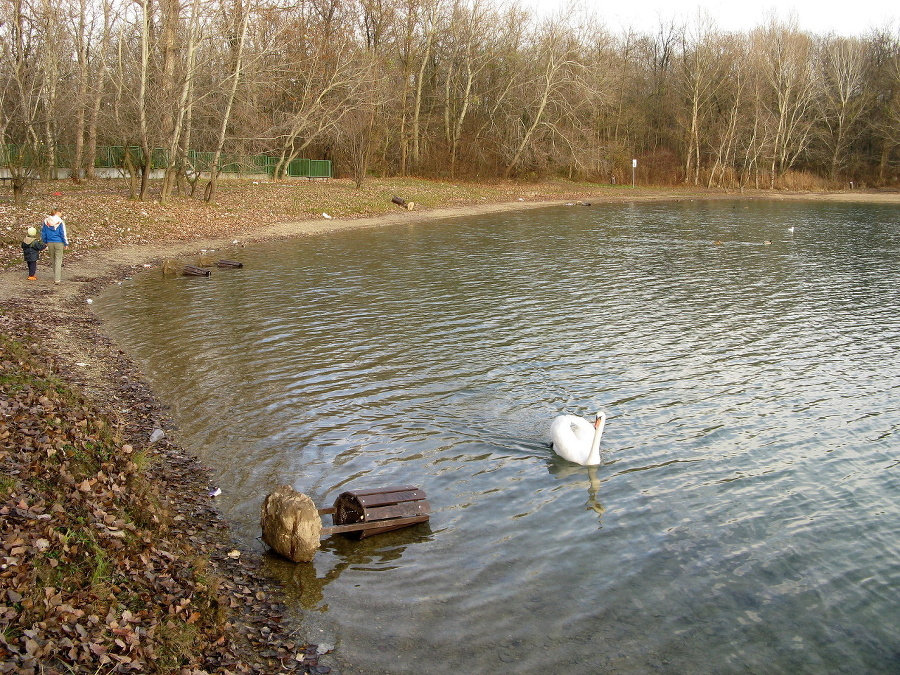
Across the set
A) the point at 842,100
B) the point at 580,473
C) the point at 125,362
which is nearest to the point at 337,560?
the point at 580,473

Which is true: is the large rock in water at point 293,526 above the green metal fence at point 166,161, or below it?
below

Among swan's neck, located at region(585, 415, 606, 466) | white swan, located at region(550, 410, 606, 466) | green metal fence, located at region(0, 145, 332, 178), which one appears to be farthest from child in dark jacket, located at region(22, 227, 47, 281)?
swan's neck, located at region(585, 415, 606, 466)

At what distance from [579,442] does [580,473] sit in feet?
1.55

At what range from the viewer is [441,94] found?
230 ft

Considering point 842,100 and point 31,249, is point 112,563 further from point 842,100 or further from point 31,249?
point 842,100

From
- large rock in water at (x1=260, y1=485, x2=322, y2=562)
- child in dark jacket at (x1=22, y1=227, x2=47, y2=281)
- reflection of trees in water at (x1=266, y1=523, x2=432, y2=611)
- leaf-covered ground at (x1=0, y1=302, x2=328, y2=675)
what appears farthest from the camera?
child in dark jacket at (x1=22, y1=227, x2=47, y2=281)

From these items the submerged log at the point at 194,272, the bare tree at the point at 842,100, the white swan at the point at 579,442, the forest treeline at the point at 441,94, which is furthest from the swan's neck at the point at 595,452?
the bare tree at the point at 842,100

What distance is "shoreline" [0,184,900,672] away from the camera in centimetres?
868

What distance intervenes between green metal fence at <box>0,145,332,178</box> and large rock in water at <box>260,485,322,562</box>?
2931 centimetres

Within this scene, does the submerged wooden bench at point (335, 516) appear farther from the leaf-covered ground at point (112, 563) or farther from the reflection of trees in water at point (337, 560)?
the leaf-covered ground at point (112, 563)

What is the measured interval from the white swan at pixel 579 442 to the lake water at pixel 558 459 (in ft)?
0.92

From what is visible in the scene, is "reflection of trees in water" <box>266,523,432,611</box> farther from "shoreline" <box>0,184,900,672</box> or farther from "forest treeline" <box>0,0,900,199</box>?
"forest treeline" <box>0,0,900,199</box>

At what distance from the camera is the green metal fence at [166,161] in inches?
1548

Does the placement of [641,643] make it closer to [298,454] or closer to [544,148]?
[298,454]
